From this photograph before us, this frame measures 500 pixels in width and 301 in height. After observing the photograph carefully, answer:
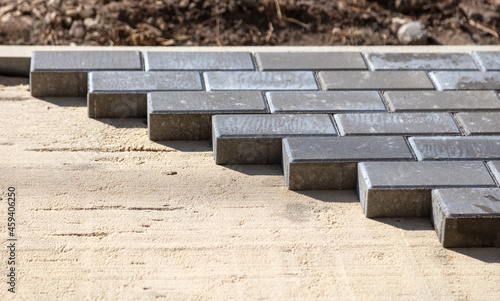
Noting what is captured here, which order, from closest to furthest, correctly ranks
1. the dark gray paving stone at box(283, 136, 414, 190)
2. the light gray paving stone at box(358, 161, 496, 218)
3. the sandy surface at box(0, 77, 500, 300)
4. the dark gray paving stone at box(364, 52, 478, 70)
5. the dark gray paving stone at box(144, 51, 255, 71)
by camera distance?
the sandy surface at box(0, 77, 500, 300) → the light gray paving stone at box(358, 161, 496, 218) → the dark gray paving stone at box(283, 136, 414, 190) → the dark gray paving stone at box(144, 51, 255, 71) → the dark gray paving stone at box(364, 52, 478, 70)

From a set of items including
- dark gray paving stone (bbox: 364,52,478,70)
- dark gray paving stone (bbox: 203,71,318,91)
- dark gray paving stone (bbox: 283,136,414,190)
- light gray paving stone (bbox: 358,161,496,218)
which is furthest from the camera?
dark gray paving stone (bbox: 364,52,478,70)

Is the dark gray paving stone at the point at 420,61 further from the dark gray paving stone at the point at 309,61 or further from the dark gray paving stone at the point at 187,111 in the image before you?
the dark gray paving stone at the point at 187,111

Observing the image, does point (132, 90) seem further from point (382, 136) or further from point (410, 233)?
point (410, 233)

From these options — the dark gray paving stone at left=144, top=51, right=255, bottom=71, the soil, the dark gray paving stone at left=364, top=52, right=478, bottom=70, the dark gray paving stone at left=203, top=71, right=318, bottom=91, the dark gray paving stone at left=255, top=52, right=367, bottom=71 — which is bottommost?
the soil

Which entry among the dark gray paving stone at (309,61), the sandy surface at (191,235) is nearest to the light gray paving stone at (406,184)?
the sandy surface at (191,235)

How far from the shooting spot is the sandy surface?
244 cm

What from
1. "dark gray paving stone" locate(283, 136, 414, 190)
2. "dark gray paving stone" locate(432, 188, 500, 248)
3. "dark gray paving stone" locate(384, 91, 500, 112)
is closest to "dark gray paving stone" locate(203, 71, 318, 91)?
"dark gray paving stone" locate(384, 91, 500, 112)

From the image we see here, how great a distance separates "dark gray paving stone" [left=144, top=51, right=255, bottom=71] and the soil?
2.33 feet

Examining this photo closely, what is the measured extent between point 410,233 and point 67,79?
84.1 inches

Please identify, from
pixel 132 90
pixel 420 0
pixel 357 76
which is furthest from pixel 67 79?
pixel 420 0

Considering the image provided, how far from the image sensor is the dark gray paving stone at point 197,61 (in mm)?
3773

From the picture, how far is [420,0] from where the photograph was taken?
500 centimetres

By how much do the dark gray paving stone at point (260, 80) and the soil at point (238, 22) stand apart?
987 mm

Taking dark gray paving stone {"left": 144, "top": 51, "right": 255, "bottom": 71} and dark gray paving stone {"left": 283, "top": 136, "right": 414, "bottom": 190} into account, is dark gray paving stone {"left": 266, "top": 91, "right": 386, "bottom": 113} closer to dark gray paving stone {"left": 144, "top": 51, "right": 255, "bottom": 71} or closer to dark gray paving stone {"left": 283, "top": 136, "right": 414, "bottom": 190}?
dark gray paving stone {"left": 283, "top": 136, "right": 414, "bottom": 190}
